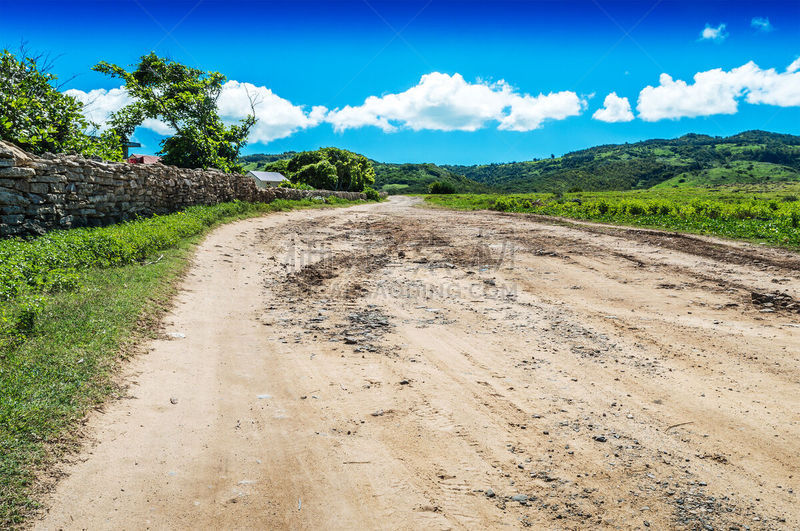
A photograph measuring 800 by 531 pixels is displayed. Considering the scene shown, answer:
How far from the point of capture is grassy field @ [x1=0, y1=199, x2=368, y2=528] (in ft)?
10.0

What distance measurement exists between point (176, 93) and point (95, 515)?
2697 centimetres

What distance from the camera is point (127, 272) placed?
24.4ft

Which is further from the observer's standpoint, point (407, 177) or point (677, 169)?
point (407, 177)

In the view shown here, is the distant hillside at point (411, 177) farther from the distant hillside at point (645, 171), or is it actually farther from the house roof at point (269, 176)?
the house roof at point (269, 176)

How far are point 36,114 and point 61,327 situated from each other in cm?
1024

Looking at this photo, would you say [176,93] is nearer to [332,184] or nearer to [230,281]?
[230,281]

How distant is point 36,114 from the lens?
11656 mm

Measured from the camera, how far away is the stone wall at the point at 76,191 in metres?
8.09

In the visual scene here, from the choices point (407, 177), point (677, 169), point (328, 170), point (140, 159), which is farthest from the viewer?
point (407, 177)

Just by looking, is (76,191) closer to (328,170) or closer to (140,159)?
(140,159)

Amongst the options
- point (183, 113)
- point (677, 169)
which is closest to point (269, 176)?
point (183, 113)

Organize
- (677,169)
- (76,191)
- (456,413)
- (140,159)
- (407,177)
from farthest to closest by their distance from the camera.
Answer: (407,177)
(677,169)
(140,159)
(76,191)
(456,413)

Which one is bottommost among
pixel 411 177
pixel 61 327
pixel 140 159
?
pixel 61 327

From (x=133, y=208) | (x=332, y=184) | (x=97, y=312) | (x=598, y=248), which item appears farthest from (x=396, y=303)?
(x=332, y=184)
